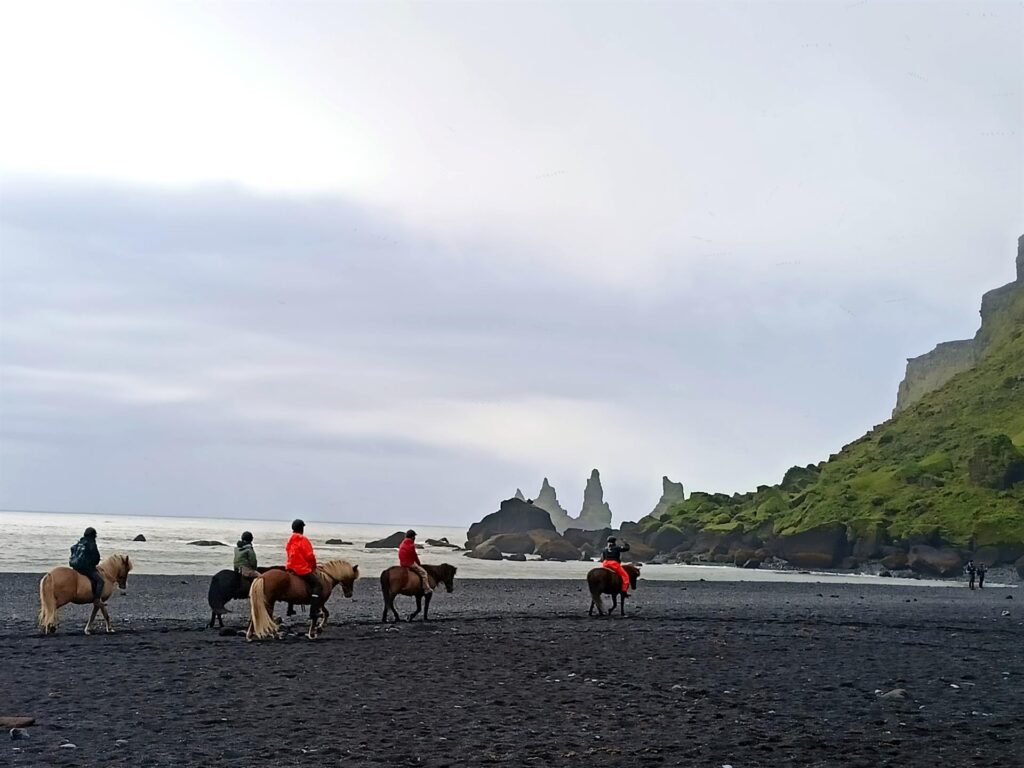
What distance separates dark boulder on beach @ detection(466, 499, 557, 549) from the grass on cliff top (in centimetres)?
1185

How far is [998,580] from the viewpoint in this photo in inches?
2530

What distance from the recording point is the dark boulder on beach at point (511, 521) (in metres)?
107

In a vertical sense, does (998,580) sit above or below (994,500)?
below

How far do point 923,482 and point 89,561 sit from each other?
3323 inches

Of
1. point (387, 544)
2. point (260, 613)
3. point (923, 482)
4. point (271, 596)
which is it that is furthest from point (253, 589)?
point (387, 544)

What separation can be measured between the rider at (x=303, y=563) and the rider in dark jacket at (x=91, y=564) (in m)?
4.08

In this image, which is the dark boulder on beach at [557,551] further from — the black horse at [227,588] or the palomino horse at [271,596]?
the palomino horse at [271,596]

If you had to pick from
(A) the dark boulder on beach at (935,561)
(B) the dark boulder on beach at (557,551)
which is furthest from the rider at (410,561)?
(B) the dark boulder on beach at (557,551)

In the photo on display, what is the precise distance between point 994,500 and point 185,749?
81779 millimetres

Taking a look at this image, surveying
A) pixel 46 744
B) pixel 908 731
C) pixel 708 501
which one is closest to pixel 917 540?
pixel 708 501

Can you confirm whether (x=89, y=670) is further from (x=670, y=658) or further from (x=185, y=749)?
(x=670, y=658)

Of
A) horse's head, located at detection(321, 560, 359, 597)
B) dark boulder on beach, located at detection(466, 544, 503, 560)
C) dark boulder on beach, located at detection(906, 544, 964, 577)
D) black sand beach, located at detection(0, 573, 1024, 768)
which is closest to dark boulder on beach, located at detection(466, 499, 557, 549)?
dark boulder on beach, located at detection(466, 544, 503, 560)

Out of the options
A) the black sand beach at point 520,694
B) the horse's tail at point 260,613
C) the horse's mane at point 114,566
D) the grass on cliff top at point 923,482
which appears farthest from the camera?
the grass on cliff top at point 923,482

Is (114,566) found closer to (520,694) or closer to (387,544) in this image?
(520,694)
